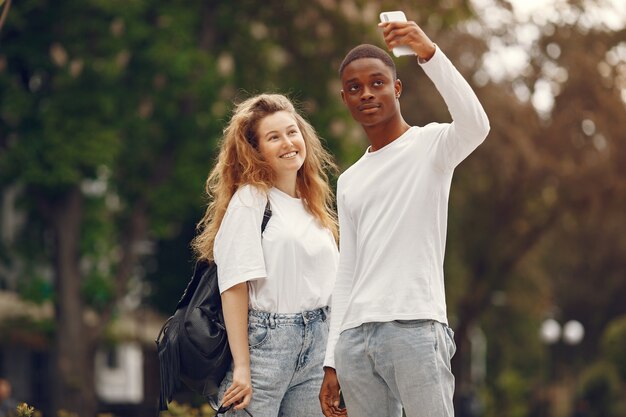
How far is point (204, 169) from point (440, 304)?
17.1 metres

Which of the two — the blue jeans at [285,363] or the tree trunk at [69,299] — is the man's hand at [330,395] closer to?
the blue jeans at [285,363]

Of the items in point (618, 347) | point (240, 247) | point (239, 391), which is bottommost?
point (618, 347)

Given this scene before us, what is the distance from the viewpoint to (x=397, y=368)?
4.66 metres

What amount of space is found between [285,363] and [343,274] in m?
0.56

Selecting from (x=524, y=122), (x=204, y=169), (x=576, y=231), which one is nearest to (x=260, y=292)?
(x=204, y=169)

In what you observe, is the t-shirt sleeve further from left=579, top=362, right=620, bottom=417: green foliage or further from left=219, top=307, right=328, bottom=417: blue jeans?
left=579, top=362, right=620, bottom=417: green foliage

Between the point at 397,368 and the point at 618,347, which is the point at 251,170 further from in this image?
the point at 618,347

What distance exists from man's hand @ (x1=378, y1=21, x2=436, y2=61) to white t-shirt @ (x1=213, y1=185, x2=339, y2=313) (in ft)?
3.84

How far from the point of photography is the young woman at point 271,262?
17.4ft

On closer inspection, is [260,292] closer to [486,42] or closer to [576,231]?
[486,42]

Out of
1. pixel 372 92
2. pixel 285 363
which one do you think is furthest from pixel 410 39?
pixel 285 363

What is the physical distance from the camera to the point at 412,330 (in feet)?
15.2

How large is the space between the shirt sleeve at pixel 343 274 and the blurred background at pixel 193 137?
12866mm

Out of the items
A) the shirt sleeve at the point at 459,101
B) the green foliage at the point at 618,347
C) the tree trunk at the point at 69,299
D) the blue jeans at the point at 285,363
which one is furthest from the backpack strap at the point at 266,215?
the green foliage at the point at 618,347
